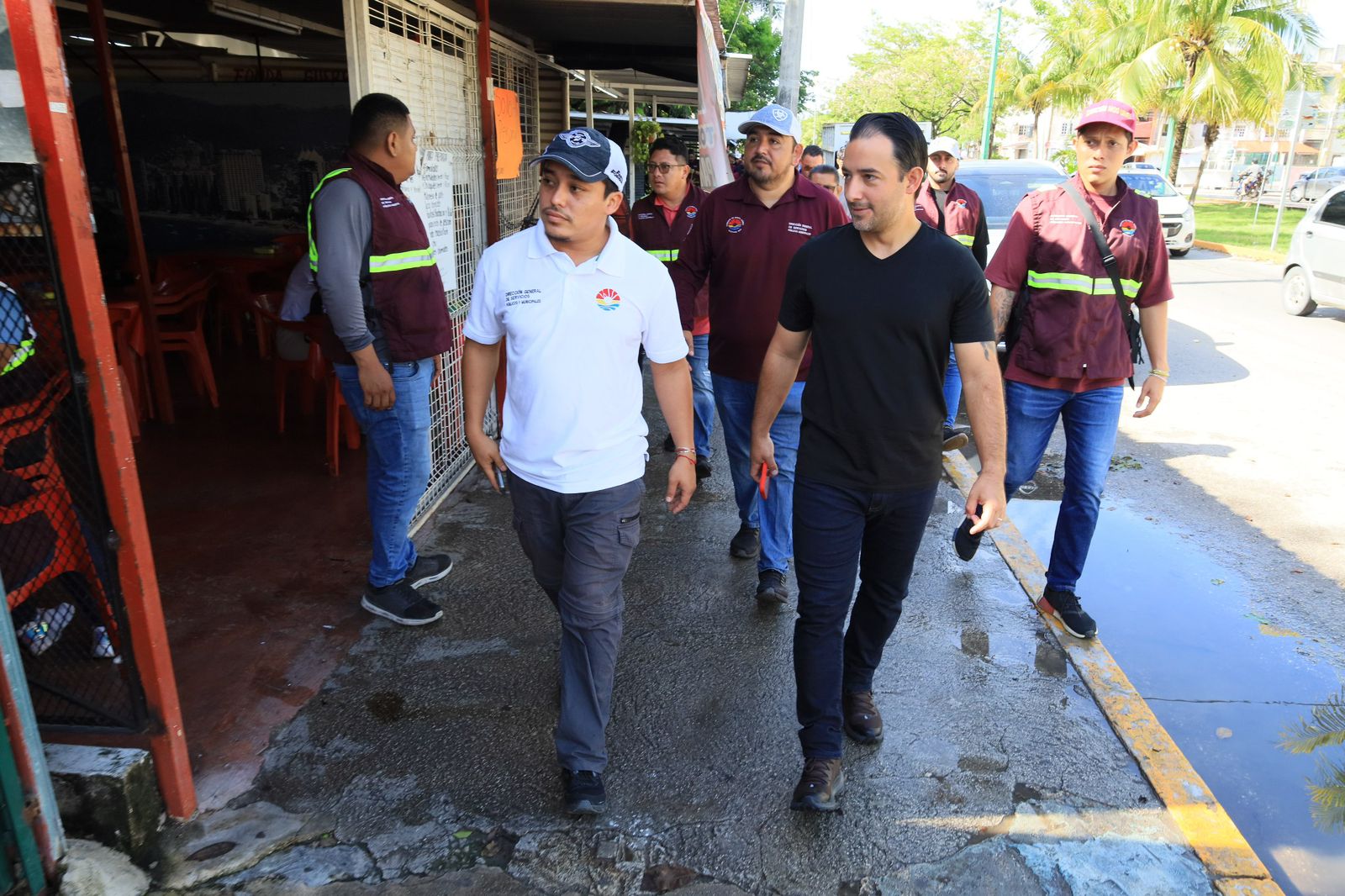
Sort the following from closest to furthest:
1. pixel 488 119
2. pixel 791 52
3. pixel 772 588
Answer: pixel 772 588 < pixel 488 119 < pixel 791 52

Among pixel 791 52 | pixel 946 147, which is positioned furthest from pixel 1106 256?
pixel 791 52

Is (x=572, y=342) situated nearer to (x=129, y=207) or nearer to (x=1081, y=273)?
(x=1081, y=273)

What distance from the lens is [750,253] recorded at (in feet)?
13.2

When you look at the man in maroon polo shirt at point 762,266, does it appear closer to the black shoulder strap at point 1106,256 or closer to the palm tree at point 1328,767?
the black shoulder strap at point 1106,256

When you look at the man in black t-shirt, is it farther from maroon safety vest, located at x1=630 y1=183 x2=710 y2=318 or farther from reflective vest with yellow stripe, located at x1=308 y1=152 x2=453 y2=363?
maroon safety vest, located at x1=630 y1=183 x2=710 y2=318

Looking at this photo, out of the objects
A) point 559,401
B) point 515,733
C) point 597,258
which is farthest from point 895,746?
point 597,258

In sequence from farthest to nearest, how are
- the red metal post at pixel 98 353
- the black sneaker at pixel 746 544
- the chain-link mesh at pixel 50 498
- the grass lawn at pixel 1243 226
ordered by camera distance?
1. the grass lawn at pixel 1243 226
2. the black sneaker at pixel 746 544
3. the chain-link mesh at pixel 50 498
4. the red metal post at pixel 98 353

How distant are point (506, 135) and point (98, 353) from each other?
156 inches

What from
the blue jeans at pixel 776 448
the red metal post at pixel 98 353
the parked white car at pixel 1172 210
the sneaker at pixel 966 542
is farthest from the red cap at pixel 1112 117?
the parked white car at pixel 1172 210

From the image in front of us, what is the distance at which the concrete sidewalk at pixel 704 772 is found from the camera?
102 inches

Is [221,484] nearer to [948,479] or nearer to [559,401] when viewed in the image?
[559,401]

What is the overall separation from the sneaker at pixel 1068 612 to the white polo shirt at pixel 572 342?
218cm

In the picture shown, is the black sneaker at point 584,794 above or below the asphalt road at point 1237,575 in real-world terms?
above

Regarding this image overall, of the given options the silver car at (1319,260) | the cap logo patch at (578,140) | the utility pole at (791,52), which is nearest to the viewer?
the cap logo patch at (578,140)
